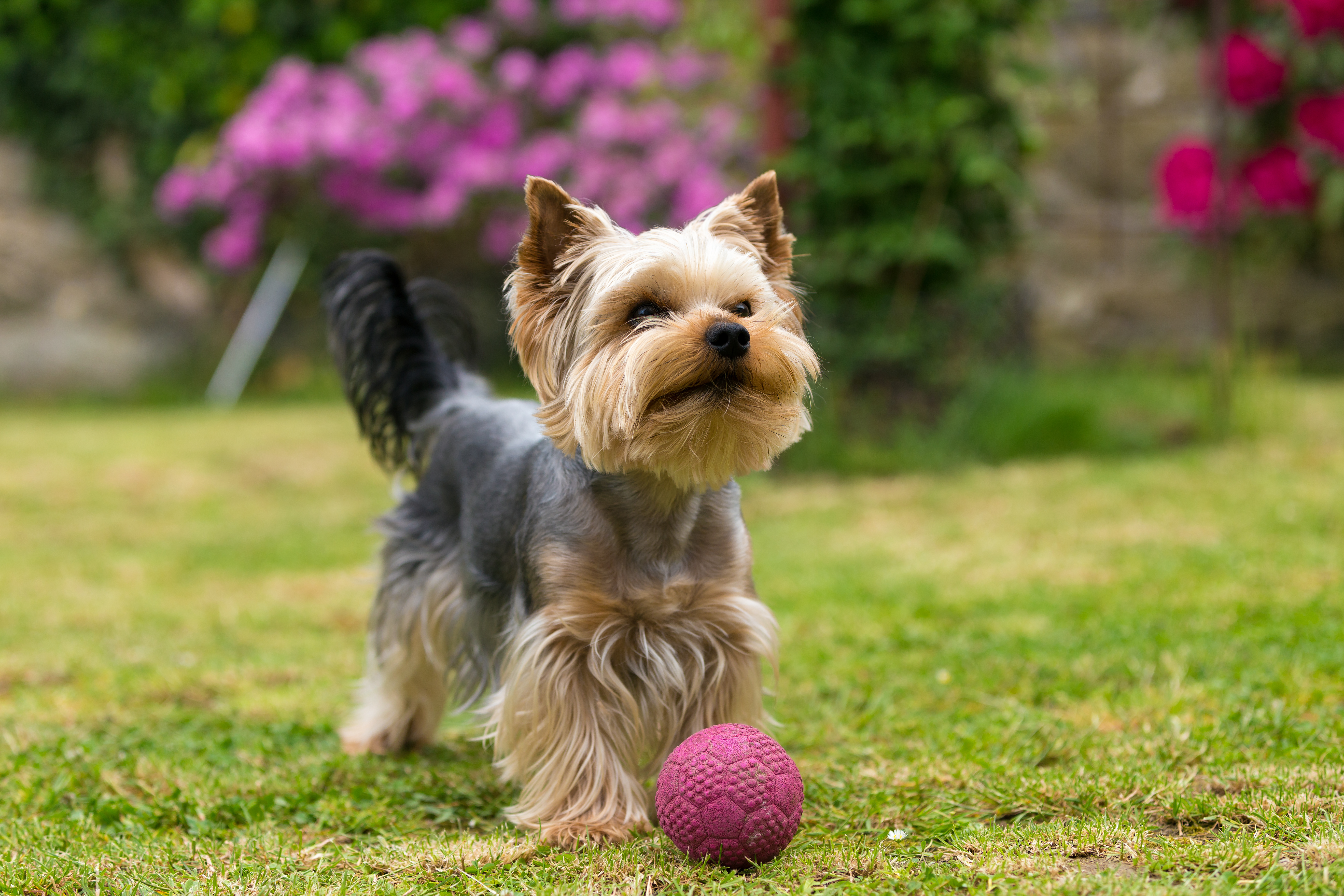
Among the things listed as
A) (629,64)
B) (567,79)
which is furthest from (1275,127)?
(567,79)

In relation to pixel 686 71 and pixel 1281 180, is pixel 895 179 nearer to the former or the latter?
pixel 686 71

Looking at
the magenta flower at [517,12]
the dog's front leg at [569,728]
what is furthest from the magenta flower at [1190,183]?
the dog's front leg at [569,728]

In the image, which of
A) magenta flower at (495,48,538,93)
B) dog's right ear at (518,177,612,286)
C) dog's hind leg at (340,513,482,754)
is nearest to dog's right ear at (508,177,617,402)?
dog's right ear at (518,177,612,286)

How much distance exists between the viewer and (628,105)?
11.4 meters

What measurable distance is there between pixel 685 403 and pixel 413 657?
4.87ft

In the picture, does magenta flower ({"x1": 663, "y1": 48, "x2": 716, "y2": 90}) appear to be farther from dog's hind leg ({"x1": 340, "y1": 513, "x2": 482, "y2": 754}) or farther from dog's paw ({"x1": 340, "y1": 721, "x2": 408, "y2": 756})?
dog's paw ({"x1": 340, "y1": 721, "x2": 408, "y2": 756})

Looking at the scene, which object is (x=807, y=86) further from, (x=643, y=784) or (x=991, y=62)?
(x=643, y=784)

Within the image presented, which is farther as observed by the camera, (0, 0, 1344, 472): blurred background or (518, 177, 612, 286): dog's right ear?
(0, 0, 1344, 472): blurred background

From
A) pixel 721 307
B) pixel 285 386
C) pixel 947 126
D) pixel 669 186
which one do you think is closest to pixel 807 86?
pixel 947 126

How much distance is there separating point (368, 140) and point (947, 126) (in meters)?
5.65

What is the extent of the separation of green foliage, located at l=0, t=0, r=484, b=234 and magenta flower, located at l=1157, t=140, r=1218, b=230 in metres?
6.33

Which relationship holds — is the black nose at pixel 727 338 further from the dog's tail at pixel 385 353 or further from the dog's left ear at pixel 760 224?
the dog's tail at pixel 385 353

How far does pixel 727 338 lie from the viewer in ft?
9.55

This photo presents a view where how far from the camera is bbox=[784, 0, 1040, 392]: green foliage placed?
809 cm
